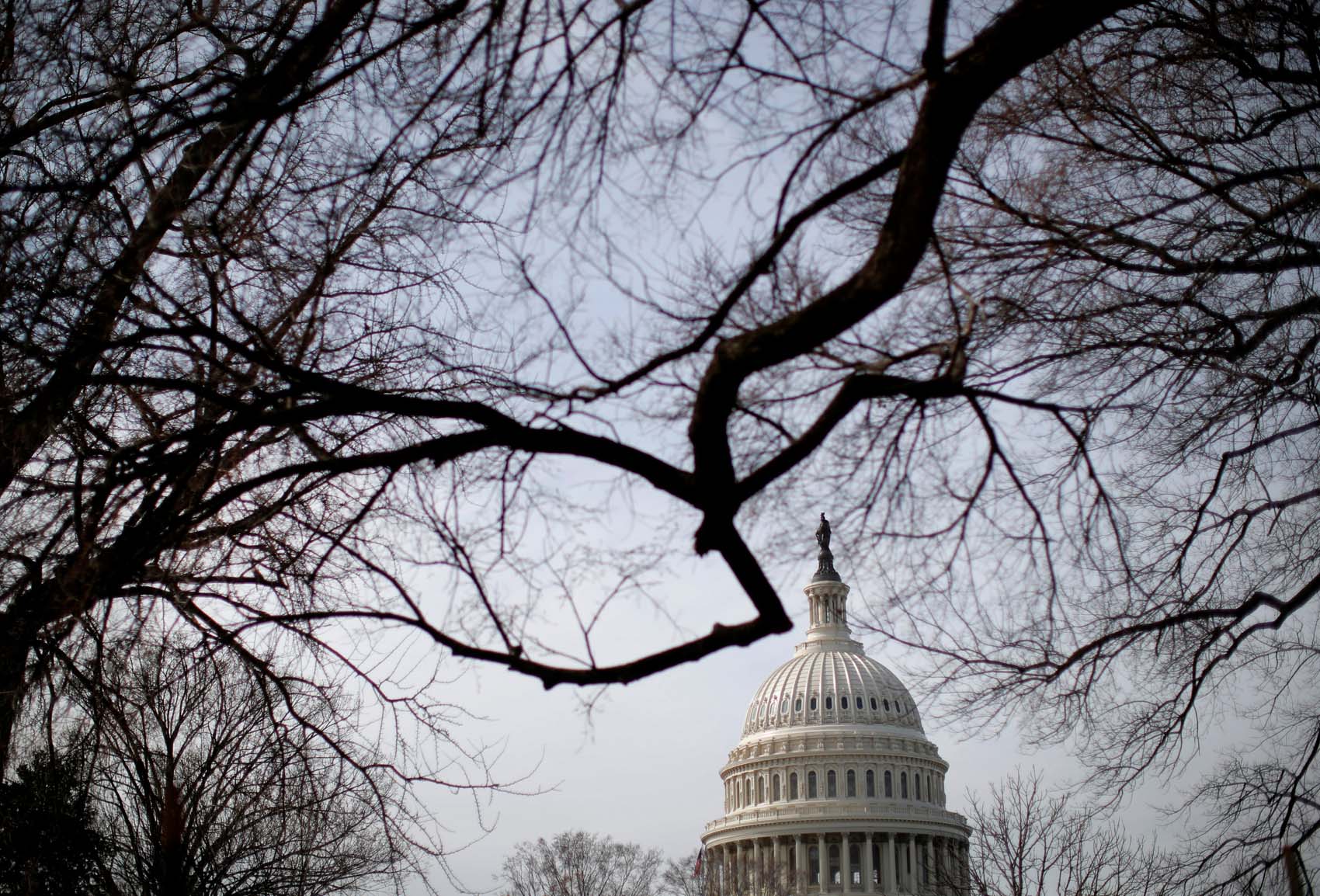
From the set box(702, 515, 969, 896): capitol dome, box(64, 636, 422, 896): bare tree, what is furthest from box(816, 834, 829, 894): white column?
box(64, 636, 422, 896): bare tree

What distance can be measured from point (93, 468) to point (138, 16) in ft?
7.29

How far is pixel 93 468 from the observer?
5441mm

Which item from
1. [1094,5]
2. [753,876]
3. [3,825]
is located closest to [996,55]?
[1094,5]

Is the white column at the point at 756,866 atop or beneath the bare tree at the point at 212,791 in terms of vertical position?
atop

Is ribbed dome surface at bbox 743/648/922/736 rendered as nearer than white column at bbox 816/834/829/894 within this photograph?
No

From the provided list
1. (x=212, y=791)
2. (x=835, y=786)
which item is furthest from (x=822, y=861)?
(x=212, y=791)

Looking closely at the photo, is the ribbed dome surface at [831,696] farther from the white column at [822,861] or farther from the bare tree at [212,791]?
the bare tree at [212,791]

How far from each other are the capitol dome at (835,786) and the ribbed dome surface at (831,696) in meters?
0.09

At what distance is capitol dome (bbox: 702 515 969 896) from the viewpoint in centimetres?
10188

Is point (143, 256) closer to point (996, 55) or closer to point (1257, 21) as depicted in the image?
point (996, 55)

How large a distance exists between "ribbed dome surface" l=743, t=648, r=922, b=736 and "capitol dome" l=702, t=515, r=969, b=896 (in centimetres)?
9

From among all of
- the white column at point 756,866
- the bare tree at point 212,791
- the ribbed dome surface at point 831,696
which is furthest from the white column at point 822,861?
the bare tree at point 212,791

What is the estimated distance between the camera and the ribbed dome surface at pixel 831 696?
110 meters

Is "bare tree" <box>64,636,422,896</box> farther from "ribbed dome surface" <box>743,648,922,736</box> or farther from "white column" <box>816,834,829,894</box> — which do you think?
"ribbed dome surface" <box>743,648,922,736</box>
